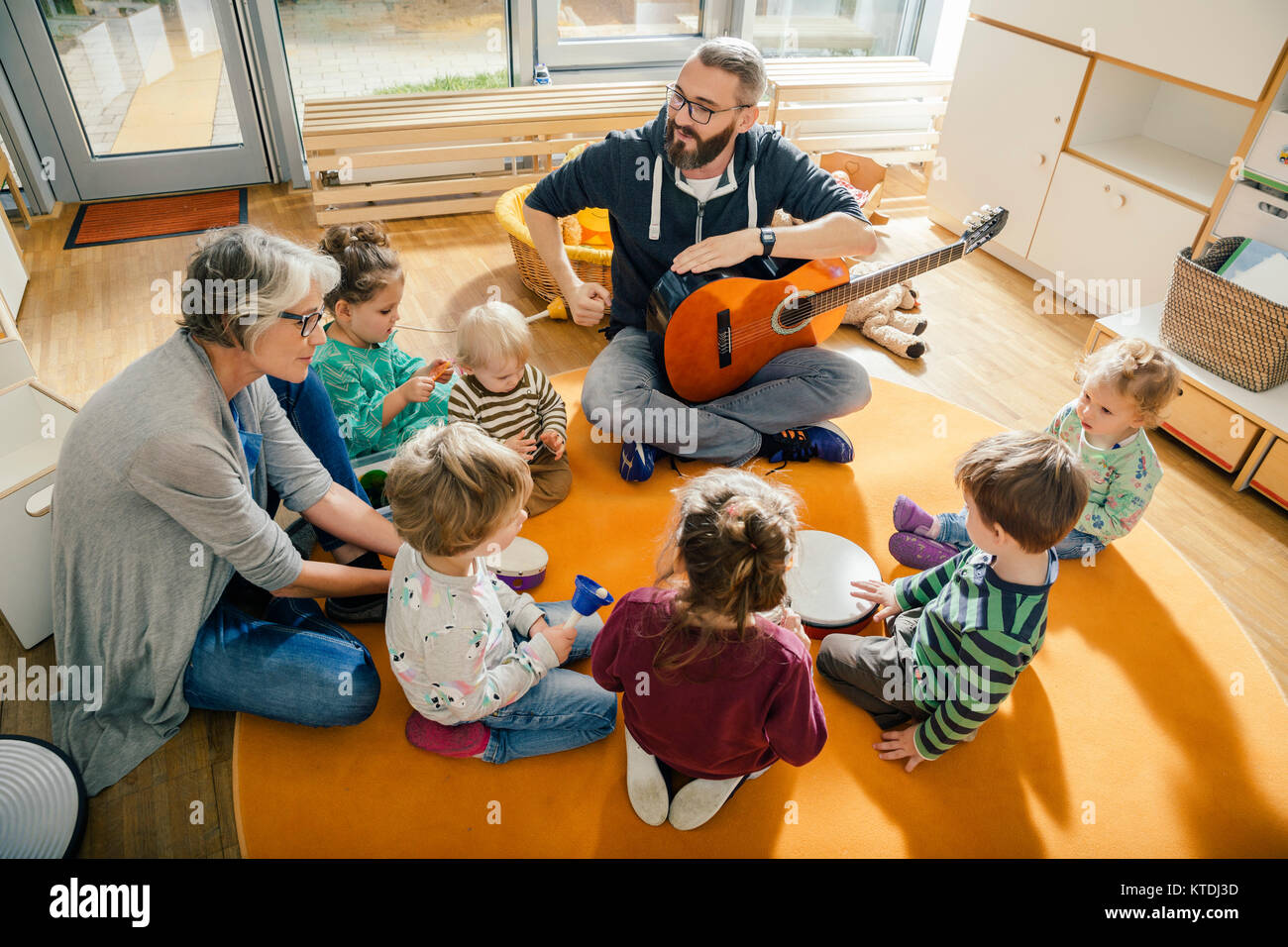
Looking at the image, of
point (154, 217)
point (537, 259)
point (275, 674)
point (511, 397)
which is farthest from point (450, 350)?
point (154, 217)

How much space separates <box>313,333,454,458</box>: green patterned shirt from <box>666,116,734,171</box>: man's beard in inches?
33.7

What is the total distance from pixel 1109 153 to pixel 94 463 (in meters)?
3.39

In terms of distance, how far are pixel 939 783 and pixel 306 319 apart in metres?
1.49

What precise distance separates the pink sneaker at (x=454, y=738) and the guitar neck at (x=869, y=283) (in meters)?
1.42

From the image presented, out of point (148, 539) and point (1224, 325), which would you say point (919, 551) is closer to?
point (1224, 325)

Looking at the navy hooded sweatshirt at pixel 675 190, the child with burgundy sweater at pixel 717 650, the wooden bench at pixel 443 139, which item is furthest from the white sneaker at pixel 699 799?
the wooden bench at pixel 443 139

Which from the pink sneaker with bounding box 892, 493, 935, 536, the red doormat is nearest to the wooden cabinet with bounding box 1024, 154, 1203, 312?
the pink sneaker with bounding box 892, 493, 935, 536

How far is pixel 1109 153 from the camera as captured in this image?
3.10m

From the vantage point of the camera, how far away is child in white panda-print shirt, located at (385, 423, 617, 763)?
49.8 inches

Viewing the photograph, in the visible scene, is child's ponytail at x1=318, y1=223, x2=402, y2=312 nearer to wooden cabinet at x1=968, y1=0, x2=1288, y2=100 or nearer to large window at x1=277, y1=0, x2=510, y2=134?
large window at x1=277, y1=0, x2=510, y2=134

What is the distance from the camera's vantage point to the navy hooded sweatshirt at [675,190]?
2258 millimetres

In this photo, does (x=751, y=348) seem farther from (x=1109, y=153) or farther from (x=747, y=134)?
(x=1109, y=153)

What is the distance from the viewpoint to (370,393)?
2.15 meters
